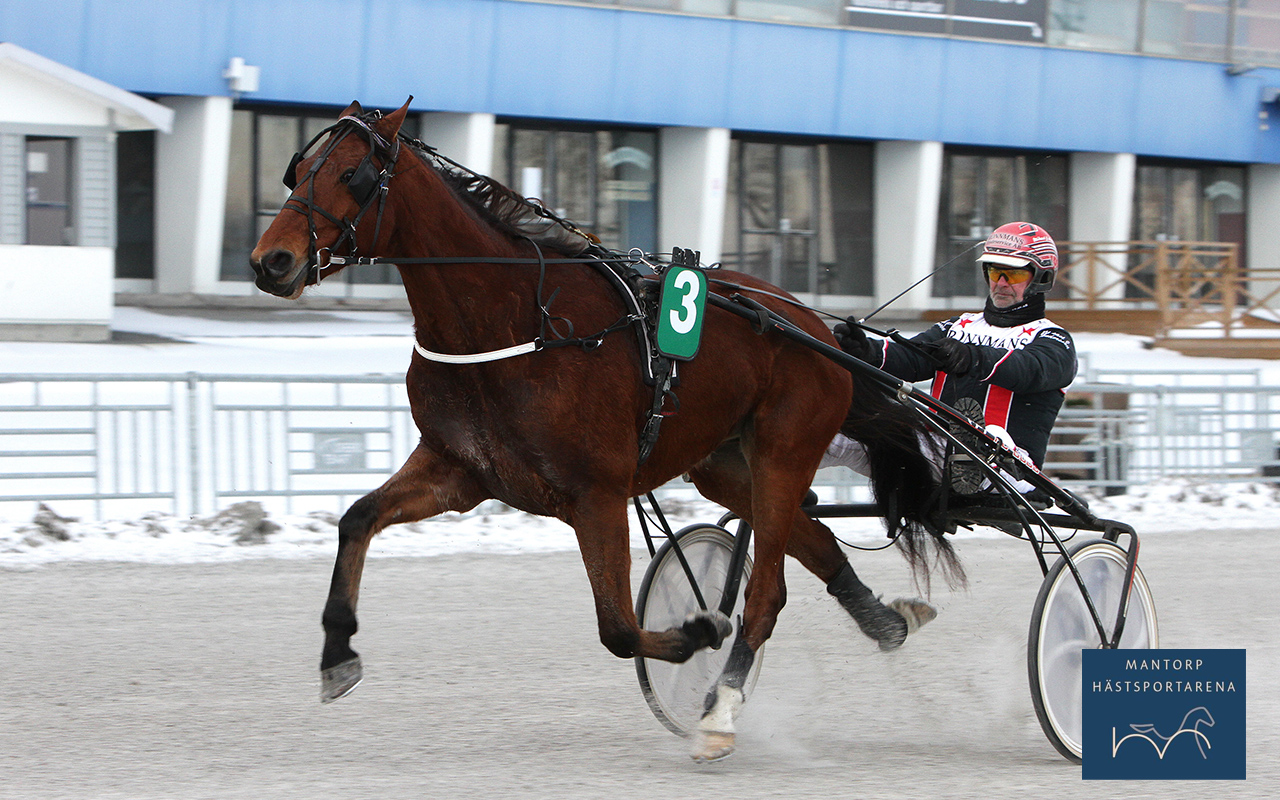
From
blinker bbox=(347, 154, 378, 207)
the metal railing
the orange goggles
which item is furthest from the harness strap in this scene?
the metal railing

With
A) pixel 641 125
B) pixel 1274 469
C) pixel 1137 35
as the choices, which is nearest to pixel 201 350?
pixel 641 125

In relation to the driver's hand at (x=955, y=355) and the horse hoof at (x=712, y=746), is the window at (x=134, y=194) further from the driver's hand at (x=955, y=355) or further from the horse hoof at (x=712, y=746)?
the horse hoof at (x=712, y=746)

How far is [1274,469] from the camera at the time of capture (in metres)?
11.7

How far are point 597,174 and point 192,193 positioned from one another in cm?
607

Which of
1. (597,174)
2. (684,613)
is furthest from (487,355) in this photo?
(597,174)

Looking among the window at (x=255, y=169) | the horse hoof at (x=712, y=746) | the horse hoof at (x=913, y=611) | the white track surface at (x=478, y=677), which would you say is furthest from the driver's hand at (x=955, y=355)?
the window at (x=255, y=169)

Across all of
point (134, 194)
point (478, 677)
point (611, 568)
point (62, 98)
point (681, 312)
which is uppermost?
point (62, 98)

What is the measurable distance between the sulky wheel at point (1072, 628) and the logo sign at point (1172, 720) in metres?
0.27

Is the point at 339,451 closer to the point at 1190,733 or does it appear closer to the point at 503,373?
the point at 503,373

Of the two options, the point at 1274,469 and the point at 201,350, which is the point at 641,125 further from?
the point at 1274,469

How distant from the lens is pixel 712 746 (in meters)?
4.19

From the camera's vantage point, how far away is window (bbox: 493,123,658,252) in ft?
69.4

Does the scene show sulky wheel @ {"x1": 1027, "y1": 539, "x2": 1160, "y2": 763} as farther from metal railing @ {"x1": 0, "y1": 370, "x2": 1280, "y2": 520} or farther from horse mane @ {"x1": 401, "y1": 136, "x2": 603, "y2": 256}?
metal railing @ {"x1": 0, "y1": 370, "x2": 1280, "y2": 520}

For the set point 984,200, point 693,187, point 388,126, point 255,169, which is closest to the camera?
point 388,126
